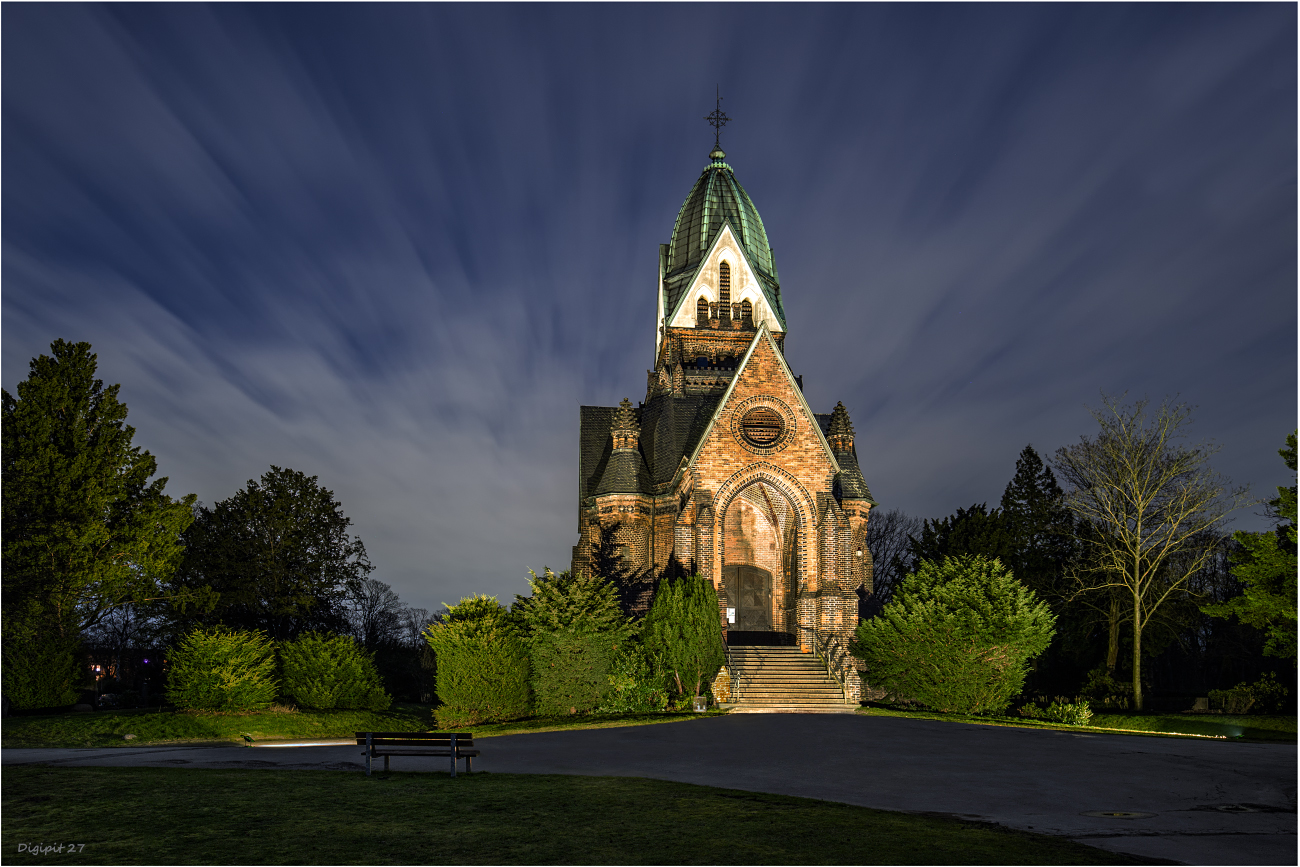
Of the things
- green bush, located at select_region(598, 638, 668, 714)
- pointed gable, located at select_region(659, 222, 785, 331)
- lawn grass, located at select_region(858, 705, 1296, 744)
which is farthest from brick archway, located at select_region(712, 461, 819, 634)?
pointed gable, located at select_region(659, 222, 785, 331)

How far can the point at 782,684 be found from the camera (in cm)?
2992

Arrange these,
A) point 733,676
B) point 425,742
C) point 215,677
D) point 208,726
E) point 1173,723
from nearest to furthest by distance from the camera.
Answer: point 425,742, point 208,726, point 215,677, point 1173,723, point 733,676

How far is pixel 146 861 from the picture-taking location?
7965 mm

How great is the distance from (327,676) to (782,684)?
14.9 meters

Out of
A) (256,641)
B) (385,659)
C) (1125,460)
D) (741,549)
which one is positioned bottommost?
(385,659)

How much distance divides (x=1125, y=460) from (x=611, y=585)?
19.8 metres

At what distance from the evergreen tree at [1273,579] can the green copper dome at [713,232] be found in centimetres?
2553

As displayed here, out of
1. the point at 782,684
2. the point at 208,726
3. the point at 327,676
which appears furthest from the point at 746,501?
the point at 208,726

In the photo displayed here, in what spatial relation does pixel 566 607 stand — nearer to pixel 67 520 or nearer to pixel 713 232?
pixel 67 520

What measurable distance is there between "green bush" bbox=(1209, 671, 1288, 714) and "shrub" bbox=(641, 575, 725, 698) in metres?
17.6

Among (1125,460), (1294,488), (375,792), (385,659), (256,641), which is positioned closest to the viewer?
(375,792)

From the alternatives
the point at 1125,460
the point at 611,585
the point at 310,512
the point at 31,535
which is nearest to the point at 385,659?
the point at 310,512

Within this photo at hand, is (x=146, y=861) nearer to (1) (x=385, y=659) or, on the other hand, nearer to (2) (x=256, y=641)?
(2) (x=256, y=641)

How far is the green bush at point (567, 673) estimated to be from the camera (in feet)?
80.3
